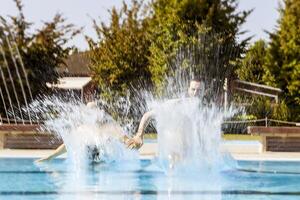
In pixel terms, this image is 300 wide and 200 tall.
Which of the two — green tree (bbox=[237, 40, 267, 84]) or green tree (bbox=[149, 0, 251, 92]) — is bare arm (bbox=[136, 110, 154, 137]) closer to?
green tree (bbox=[149, 0, 251, 92])

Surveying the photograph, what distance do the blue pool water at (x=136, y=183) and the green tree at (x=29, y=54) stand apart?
11723 millimetres

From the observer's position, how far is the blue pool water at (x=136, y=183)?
754cm

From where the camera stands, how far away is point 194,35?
27.5 meters

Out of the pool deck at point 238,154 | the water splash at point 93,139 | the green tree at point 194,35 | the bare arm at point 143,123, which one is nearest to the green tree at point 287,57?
the green tree at point 194,35

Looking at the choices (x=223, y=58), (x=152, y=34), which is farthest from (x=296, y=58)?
(x=152, y=34)

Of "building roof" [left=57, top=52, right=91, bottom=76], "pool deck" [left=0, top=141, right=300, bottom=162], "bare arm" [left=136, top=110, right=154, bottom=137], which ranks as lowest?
"building roof" [left=57, top=52, right=91, bottom=76]

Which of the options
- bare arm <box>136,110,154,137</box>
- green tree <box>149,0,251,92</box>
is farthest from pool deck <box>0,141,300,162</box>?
green tree <box>149,0,251,92</box>

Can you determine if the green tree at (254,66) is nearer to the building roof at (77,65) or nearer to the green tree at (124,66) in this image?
the green tree at (124,66)

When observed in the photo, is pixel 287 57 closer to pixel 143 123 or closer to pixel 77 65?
pixel 143 123

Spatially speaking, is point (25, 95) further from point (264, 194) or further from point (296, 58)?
point (264, 194)

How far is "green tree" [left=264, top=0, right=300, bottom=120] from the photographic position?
27.5 m

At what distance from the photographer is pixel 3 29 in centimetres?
2430

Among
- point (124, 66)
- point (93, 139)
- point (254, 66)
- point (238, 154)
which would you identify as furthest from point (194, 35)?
point (93, 139)

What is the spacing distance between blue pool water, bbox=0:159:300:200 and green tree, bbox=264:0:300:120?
16.0 meters
